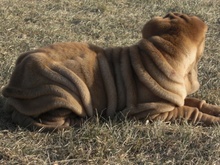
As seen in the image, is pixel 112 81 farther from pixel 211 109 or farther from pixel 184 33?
pixel 211 109

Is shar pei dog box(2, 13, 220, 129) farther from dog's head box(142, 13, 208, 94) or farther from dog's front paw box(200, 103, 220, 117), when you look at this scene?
dog's front paw box(200, 103, 220, 117)

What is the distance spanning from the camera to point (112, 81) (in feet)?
12.4

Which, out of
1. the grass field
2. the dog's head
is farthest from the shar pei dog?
the grass field

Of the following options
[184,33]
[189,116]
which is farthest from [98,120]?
[184,33]

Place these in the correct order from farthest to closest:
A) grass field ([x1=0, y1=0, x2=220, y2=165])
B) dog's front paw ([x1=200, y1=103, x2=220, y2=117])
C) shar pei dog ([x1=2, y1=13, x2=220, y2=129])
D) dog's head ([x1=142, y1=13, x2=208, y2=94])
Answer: dog's front paw ([x1=200, y1=103, x2=220, y2=117]) → dog's head ([x1=142, y1=13, x2=208, y2=94]) → shar pei dog ([x1=2, y1=13, x2=220, y2=129]) → grass field ([x1=0, y1=0, x2=220, y2=165])

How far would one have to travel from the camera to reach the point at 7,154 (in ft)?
A: 10.8

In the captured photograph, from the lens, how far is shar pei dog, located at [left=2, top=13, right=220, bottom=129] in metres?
3.63

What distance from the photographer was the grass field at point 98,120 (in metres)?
3.33

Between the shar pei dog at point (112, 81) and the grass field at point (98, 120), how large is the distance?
0.47 feet

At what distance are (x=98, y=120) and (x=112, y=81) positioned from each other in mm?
360

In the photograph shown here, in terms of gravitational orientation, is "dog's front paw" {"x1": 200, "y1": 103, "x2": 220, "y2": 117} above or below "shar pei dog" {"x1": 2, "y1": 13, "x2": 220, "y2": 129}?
below

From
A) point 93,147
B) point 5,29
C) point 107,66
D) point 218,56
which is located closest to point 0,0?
point 5,29

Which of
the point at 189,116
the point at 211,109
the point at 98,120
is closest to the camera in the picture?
the point at 98,120

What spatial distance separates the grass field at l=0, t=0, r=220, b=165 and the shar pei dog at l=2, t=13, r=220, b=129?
0.47ft
